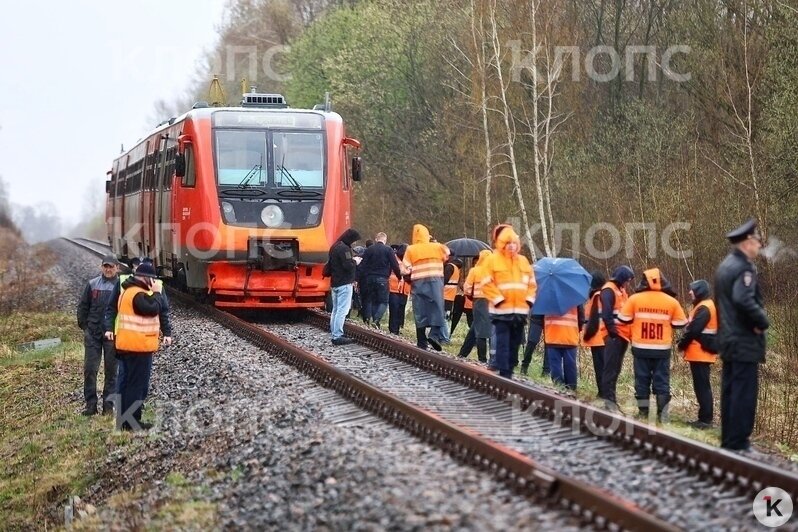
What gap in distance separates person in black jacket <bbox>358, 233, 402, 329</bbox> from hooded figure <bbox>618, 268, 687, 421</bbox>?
19.5ft

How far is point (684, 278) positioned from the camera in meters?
22.0

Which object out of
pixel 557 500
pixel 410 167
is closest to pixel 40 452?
pixel 557 500

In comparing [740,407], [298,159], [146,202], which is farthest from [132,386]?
[146,202]

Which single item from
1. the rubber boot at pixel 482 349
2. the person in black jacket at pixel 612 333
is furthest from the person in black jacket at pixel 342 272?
the person in black jacket at pixel 612 333

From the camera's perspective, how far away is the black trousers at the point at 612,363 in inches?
468

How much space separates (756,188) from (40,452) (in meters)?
14.1

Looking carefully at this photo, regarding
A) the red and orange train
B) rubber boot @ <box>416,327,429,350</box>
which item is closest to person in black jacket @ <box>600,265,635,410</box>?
rubber boot @ <box>416,327,429,350</box>

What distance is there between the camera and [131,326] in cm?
1121

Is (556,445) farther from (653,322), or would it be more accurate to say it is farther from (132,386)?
(132,386)

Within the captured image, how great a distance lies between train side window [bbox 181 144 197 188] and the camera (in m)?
18.0

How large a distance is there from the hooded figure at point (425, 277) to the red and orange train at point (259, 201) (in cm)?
362

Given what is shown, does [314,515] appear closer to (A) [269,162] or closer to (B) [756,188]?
(A) [269,162]

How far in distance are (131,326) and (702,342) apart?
5.81 metres

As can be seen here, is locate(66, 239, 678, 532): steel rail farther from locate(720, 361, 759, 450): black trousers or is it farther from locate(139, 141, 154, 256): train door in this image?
locate(139, 141, 154, 256): train door
